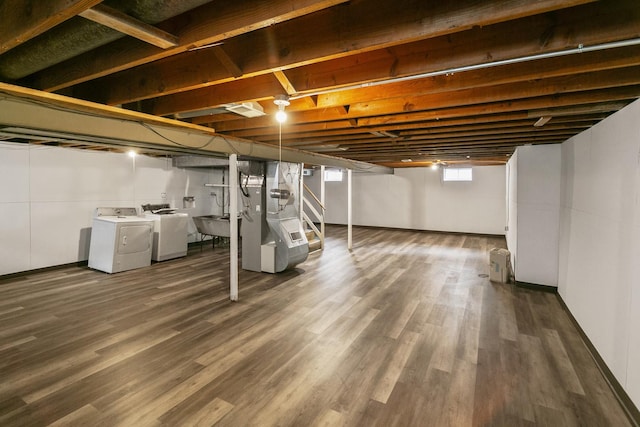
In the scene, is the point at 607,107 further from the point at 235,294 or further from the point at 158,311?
the point at 158,311

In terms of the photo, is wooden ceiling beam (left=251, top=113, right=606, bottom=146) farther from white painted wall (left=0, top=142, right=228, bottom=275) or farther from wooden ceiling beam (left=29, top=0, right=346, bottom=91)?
white painted wall (left=0, top=142, right=228, bottom=275)

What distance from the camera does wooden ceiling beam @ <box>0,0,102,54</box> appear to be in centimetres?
115

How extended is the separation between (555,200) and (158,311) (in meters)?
5.39

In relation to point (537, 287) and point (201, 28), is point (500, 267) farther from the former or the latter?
point (201, 28)

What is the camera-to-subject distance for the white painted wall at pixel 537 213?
14.0 ft

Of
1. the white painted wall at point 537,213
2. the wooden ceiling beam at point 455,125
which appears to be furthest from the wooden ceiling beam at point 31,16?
the white painted wall at point 537,213

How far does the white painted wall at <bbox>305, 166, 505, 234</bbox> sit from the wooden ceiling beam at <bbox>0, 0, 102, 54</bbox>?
978 centimetres

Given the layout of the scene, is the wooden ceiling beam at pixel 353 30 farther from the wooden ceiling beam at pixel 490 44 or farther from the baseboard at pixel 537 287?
the baseboard at pixel 537 287

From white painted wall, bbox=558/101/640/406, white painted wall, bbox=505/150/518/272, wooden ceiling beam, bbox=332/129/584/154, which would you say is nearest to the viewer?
white painted wall, bbox=558/101/640/406

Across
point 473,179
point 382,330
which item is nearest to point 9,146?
point 382,330

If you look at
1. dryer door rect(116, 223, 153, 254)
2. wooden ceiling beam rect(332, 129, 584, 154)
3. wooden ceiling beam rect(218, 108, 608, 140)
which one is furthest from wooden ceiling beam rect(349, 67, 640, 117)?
dryer door rect(116, 223, 153, 254)

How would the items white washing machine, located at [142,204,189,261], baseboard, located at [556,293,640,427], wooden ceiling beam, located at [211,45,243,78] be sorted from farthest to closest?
white washing machine, located at [142,204,189,261], baseboard, located at [556,293,640,427], wooden ceiling beam, located at [211,45,243,78]

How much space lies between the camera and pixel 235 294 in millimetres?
3992

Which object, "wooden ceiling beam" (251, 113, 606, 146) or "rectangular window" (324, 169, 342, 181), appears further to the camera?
"rectangular window" (324, 169, 342, 181)
